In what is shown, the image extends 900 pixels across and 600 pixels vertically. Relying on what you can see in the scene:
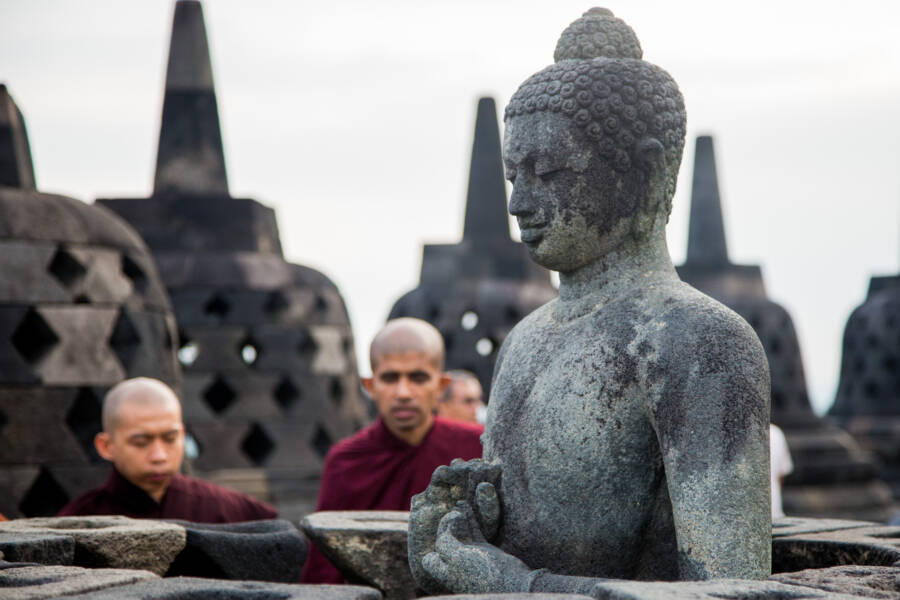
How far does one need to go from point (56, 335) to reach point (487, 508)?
4943 millimetres

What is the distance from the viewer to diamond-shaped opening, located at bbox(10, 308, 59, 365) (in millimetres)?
7688

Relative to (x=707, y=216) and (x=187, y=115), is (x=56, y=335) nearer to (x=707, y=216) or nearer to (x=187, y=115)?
(x=187, y=115)

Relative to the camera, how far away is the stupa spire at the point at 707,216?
1731 centimetres

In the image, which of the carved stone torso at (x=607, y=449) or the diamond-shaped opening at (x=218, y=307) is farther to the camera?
the diamond-shaped opening at (x=218, y=307)

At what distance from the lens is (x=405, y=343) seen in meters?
6.22

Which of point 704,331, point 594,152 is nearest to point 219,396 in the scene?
point 594,152

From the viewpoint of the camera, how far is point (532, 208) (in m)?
3.62

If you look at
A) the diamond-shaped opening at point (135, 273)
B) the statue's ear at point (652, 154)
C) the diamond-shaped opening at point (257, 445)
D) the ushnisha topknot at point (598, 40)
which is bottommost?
the diamond-shaped opening at point (257, 445)

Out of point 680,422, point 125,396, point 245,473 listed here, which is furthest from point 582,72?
point 245,473

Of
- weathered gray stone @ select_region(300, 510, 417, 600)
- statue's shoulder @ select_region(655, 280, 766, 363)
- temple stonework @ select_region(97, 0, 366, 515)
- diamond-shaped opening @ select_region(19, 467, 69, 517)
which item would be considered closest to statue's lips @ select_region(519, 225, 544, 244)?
statue's shoulder @ select_region(655, 280, 766, 363)

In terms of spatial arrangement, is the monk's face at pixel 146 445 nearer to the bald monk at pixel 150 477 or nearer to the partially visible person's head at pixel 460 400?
the bald monk at pixel 150 477

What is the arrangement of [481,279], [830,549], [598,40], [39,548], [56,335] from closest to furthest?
[598,40]
[39,548]
[830,549]
[56,335]
[481,279]

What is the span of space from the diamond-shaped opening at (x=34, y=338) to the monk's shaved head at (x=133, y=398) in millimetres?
1882

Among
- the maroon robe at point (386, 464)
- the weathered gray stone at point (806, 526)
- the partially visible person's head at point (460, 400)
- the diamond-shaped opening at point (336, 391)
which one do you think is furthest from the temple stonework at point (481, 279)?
the weathered gray stone at point (806, 526)
